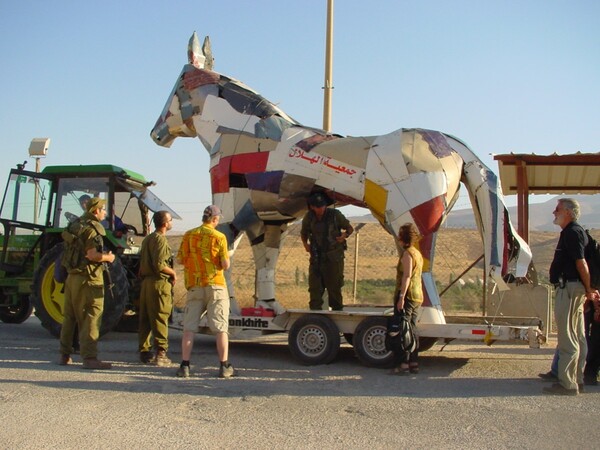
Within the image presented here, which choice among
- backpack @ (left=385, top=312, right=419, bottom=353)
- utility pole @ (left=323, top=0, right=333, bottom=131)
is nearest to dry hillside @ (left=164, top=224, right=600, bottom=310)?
utility pole @ (left=323, top=0, right=333, bottom=131)

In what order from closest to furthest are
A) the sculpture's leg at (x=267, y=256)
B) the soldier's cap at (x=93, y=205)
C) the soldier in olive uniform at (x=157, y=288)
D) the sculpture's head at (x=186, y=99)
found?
the soldier's cap at (x=93, y=205) < the soldier in olive uniform at (x=157, y=288) < the sculpture's leg at (x=267, y=256) < the sculpture's head at (x=186, y=99)

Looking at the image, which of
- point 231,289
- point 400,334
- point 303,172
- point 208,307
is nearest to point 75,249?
point 208,307

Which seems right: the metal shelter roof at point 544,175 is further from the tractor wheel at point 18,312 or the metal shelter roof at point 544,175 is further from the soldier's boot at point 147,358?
the tractor wheel at point 18,312

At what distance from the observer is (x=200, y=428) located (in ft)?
16.8

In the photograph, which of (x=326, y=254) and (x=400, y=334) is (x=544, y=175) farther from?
(x=400, y=334)

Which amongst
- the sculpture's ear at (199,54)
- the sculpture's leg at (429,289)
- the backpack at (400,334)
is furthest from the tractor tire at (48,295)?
the sculpture's leg at (429,289)

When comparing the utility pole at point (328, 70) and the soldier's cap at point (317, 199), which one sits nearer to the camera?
the soldier's cap at point (317, 199)

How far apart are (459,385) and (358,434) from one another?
211 centimetres

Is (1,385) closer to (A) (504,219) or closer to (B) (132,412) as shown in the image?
(B) (132,412)

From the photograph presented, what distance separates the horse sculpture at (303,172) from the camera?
7703 millimetres

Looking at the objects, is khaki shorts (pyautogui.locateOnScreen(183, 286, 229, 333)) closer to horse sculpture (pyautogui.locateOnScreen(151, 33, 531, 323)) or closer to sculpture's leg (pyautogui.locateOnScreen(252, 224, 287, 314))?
horse sculpture (pyautogui.locateOnScreen(151, 33, 531, 323))

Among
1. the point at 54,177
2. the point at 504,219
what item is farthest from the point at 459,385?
the point at 54,177

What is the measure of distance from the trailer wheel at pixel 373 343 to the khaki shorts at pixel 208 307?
60.6 inches

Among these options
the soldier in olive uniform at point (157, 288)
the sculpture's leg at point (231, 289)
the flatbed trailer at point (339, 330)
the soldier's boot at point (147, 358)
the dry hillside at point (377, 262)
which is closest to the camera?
the flatbed trailer at point (339, 330)
